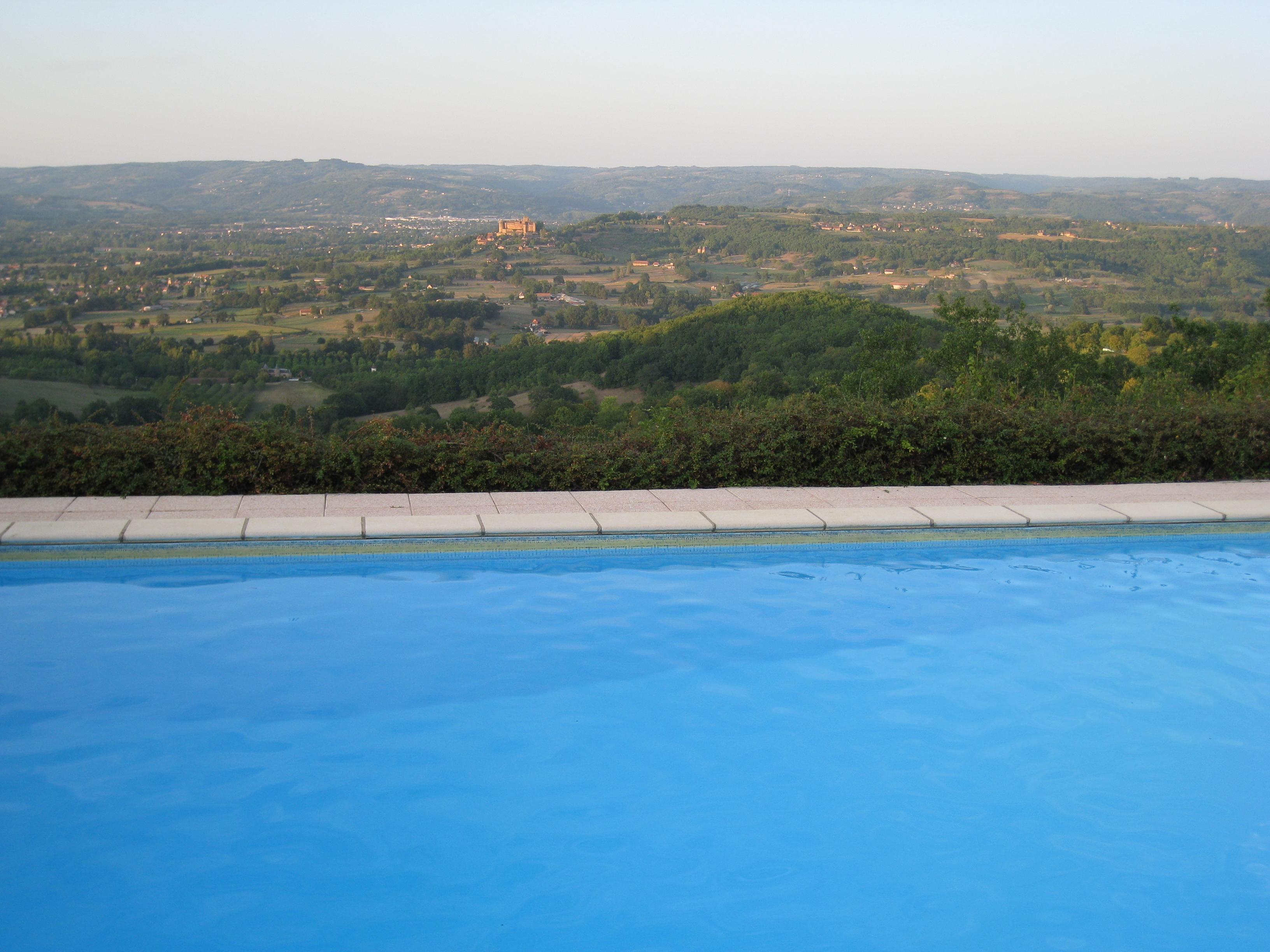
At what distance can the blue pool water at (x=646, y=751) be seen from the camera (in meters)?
2.88

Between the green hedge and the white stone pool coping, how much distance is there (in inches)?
7.5

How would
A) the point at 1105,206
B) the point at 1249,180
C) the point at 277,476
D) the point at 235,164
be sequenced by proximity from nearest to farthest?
the point at 277,476
the point at 1105,206
the point at 235,164
the point at 1249,180

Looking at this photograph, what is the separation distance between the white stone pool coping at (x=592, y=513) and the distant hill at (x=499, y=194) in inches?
1876

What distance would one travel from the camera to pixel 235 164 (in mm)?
72750

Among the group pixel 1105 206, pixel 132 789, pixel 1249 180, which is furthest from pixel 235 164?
pixel 1249 180

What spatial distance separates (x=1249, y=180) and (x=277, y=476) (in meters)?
103

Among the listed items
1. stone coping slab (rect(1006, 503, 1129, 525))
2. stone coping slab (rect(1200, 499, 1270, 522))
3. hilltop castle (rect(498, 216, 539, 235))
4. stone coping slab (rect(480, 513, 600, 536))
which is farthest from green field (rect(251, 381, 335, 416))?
hilltop castle (rect(498, 216, 539, 235))

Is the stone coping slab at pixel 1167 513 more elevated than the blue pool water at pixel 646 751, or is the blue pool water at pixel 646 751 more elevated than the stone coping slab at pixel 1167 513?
the stone coping slab at pixel 1167 513

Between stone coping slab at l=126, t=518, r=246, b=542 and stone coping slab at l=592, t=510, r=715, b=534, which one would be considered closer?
stone coping slab at l=126, t=518, r=246, b=542

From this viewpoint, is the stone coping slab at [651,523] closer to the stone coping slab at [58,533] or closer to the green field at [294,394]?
the stone coping slab at [58,533]

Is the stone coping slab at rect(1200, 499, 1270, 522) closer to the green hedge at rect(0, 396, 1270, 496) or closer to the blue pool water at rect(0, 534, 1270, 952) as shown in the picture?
the blue pool water at rect(0, 534, 1270, 952)

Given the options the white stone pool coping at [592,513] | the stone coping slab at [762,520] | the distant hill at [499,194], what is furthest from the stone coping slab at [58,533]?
the distant hill at [499,194]

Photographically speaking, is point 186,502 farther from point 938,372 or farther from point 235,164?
point 235,164

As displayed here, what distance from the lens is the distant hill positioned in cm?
5628
